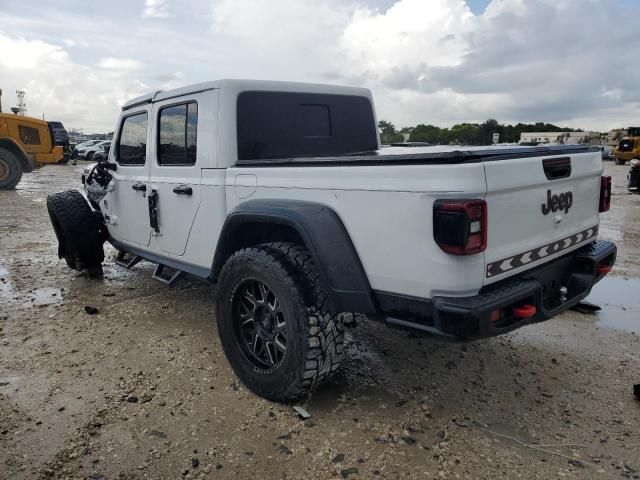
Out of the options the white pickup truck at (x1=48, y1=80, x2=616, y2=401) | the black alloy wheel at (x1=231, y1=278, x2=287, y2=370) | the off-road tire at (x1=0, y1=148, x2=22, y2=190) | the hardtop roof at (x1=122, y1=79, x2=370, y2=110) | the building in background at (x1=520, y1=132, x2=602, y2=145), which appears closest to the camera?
the white pickup truck at (x1=48, y1=80, x2=616, y2=401)

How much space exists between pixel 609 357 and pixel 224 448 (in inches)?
112

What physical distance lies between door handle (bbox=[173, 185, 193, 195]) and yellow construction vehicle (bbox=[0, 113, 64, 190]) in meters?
13.7

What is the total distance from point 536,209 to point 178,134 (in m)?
2.73

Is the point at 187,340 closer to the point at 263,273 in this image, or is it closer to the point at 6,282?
the point at 263,273

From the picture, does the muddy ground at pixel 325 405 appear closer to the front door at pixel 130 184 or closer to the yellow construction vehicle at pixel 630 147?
the front door at pixel 130 184

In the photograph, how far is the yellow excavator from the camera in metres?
14.8

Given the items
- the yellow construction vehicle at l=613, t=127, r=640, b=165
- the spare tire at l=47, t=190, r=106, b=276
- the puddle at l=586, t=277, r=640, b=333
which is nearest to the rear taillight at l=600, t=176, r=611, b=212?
the puddle at l=586, t=277, r=640, b=333

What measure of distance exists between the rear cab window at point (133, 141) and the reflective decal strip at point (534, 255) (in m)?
3.26

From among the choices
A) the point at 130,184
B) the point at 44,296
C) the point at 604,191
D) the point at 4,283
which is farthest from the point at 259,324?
the point at 4,283

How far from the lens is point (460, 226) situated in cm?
220

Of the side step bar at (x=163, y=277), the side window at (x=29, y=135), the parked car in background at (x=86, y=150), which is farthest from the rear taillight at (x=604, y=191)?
the parked car in background at (x=86, y=150)

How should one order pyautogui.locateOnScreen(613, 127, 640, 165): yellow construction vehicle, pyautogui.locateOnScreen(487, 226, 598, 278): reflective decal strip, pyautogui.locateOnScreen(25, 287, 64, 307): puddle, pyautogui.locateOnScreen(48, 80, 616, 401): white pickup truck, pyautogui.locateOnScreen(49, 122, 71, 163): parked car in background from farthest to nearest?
1. pyautogui.locateOnScreen(49, 122, 71, 163): parked car in background
2. pyautogui.locateOnScreen(613, 127, 640, 165): yellow construction vehicle
3. pyautogui.locateOnScreen(25, 287, 64, 307): puddle
4. pyautogui.locateOnScreen(487, 226, 598, 278): reflective decal strip
5. pyautogui.locateOnScreen(48, 80, 616, 401): white pickup truck

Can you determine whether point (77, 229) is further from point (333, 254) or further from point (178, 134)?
point (333, 254)

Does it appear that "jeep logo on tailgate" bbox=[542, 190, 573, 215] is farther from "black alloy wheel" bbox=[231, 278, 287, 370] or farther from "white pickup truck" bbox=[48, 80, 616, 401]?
"black alloy wheel" bbox=[231, 278, 287, 370]
